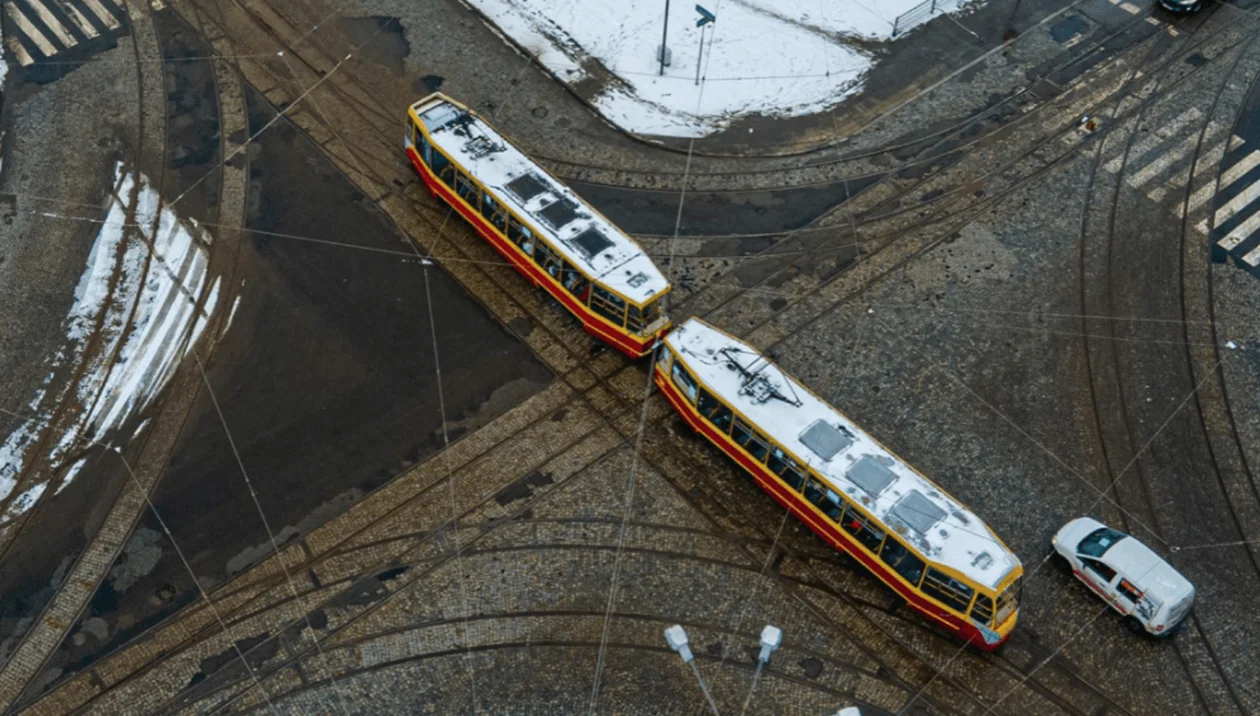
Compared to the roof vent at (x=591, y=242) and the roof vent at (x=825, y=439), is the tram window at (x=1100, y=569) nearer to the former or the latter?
the roof vent at (x=825, y=439)

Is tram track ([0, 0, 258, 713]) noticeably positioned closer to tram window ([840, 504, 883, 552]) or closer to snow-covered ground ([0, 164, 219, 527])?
snow-covered ground ([0, 164, 219, 527])

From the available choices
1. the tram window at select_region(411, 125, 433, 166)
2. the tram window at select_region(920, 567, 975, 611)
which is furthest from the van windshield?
the tram window at select_region(411, 125, 433, 166)

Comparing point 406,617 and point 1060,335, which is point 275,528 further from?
point 1060,335

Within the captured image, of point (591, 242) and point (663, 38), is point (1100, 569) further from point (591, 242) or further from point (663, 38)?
point (663, 38)

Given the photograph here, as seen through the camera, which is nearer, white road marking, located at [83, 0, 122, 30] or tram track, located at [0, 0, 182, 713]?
tram track, located at [0, 0, 182, 713]

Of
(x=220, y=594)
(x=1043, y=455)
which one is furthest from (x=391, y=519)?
(x=1043, y=455)
